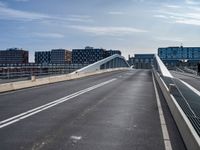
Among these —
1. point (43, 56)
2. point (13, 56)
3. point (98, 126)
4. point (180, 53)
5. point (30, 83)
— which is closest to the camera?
point (98, 126)

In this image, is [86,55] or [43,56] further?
[86,55]

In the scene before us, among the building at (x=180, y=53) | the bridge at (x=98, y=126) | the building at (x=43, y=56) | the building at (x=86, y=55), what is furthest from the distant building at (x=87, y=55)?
the bridge at (x=98, y=126)

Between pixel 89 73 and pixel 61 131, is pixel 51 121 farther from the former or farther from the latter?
pixel 89 73

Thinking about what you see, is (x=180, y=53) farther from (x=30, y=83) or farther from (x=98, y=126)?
(x=98, y=126)

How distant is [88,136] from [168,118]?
3.94m

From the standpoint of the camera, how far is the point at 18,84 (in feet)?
79.8

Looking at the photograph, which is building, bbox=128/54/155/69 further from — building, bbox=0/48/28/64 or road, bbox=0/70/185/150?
road, bbox=0/70/185/150

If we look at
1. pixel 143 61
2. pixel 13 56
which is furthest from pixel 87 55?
pixel 13 56

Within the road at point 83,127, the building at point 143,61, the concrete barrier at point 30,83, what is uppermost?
the building at point 143,61

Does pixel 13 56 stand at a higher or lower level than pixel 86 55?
lower

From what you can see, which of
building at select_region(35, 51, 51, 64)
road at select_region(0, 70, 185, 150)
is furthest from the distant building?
road at select_region(0, 70, 185, 150)

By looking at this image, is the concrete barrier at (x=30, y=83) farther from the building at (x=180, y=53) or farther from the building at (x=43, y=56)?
the building at (x=43, y=56)

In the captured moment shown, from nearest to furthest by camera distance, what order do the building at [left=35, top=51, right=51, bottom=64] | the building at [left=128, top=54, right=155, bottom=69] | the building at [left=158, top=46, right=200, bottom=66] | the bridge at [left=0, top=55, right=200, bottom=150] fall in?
the bridge at [left=0, top=55, right=200, bottom=150], the building at [left=158, top=46, right=200, bottom=66], the building at [left=35, top=51, right=51, bottom=64], the building at [left=128, top=54, right=155, bottom=69]

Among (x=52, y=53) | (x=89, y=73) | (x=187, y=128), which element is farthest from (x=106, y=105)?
(x=52, y=53)
